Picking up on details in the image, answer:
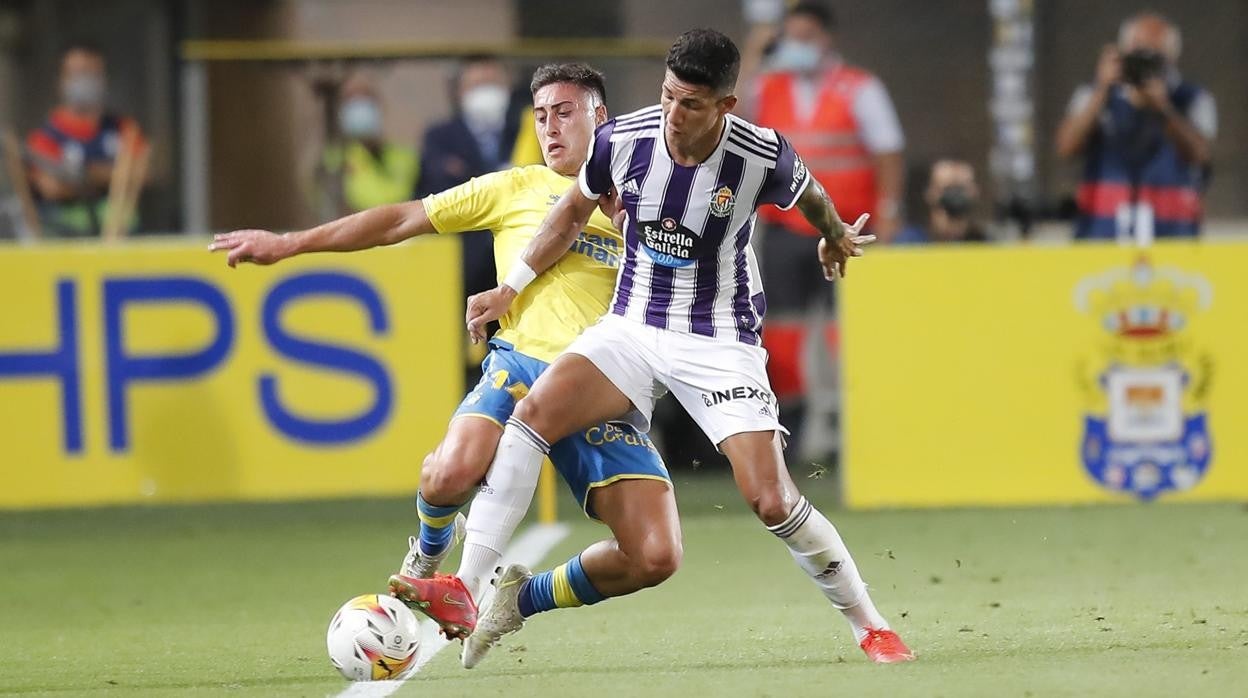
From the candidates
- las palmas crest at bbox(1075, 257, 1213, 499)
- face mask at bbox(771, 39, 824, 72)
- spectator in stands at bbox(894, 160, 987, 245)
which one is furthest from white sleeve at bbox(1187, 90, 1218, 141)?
face mask at bbox(771, 39, 824, 72)

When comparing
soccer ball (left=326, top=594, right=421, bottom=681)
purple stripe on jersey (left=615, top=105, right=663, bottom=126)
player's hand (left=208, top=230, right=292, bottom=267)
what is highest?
purple stripe on jersey (left=615, top=105, right=663, bottom=126)

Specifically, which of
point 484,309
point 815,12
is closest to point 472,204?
point 484,309

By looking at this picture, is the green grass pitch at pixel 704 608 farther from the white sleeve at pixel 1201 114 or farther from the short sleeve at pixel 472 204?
the white sleeve at pixel 1201 114

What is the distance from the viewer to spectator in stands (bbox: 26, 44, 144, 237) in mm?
12758

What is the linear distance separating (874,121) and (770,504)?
605 cm

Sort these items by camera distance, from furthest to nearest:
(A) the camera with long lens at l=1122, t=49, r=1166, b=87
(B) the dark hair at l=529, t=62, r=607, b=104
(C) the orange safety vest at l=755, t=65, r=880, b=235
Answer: (C) the orange safety vest at l=755, t=65, r=880, b=235 < (A) the camera with long lens at l=1122, t=49, r=1166, b=87 < (B) the dark hair at l=529, t=62, r=607, b=104

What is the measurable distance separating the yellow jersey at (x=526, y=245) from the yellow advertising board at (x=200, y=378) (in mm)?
3887

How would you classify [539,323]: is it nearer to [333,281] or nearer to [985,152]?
[333,281]

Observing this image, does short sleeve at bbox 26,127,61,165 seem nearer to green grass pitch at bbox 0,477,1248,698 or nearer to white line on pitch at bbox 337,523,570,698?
green grass pitch at bbox 0,477,1248,698

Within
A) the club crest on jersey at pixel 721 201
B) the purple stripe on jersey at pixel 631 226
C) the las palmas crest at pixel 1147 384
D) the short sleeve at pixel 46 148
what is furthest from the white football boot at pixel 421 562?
the short sleeve at pixel 46 148

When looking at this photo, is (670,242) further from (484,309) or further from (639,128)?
(484,309)

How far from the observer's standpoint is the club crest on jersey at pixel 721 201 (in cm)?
599

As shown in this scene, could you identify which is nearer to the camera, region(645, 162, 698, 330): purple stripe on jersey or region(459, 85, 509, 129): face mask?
region(645, 162, 698, 330): purple stripe on jersey

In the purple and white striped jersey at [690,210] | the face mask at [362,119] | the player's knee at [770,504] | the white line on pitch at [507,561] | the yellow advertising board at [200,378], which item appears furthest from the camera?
the face mask at [362,119]
